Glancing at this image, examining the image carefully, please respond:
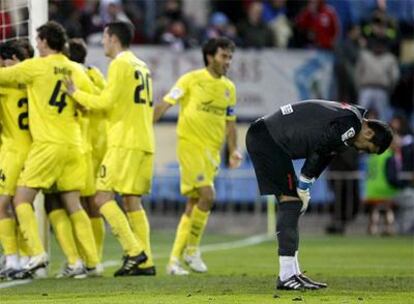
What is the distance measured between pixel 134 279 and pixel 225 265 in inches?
123

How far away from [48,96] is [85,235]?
1.50 m

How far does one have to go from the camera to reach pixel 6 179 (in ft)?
45.1

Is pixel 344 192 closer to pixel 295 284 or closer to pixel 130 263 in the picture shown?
pixel 130 263

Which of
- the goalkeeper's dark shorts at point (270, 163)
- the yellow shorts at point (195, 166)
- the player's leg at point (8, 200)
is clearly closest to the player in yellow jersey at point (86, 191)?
the player's leg at point (8, 200)

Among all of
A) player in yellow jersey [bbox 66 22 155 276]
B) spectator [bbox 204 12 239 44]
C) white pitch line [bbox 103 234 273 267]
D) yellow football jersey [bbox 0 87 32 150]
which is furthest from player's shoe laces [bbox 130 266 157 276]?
spectator [bbox 204 12 239 44]

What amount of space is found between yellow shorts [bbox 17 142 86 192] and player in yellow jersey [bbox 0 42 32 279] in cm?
15

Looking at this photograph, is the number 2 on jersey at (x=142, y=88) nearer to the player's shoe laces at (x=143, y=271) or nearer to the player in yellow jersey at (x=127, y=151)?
the player in yellow jersey at (x=127, y=151)

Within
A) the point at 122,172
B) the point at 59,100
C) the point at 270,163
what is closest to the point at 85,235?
the point at 122,172

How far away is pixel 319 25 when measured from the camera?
26.1 meters

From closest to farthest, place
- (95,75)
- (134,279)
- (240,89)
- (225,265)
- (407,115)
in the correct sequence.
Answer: (134,279)
(95,75)
(225,265)
(240,89)
(407,115)

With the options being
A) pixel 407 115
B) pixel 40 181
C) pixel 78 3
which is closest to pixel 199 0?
pixel 78 3

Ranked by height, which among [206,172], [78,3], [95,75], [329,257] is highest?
[78,3]

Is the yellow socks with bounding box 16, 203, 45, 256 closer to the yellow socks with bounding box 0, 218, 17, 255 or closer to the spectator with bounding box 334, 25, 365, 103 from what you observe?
the yellow socks with bounding box 0, 218, 17, 255

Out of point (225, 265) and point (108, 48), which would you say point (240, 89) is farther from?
point (108, 48)
